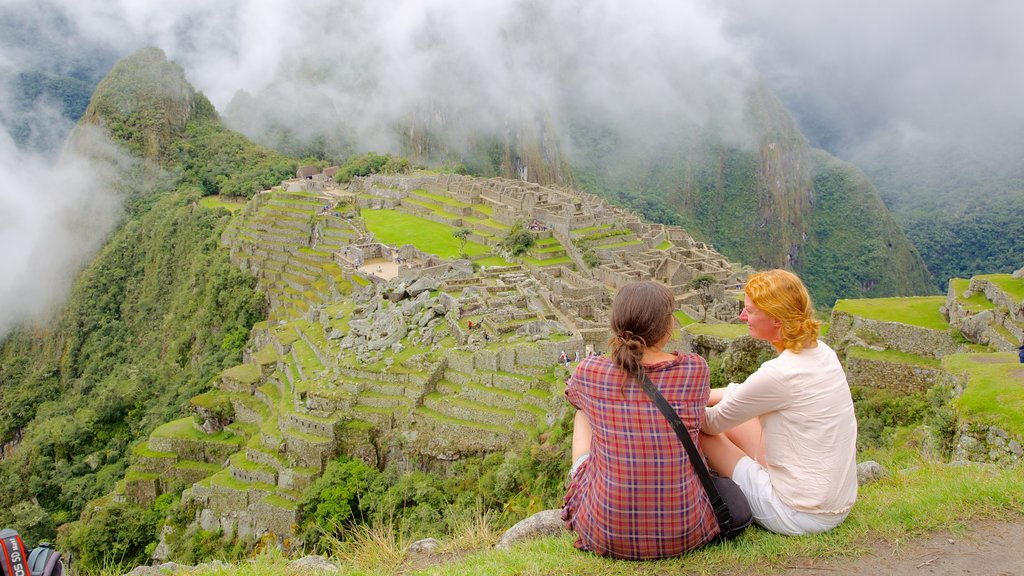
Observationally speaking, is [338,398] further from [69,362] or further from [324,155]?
[324,155]

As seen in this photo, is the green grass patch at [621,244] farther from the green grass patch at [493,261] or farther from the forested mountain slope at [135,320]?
the forested mountain slope at [135,320]

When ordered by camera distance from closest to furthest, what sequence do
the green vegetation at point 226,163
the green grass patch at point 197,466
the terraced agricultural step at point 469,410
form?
the terraced agricultural step at point 469,410, the green grass patch at point 197,466, the green vegetation at point 226,163

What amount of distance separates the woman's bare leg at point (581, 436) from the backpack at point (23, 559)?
10.5 feet

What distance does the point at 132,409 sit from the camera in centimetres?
2972

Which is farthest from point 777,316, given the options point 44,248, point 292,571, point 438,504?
point 44,248

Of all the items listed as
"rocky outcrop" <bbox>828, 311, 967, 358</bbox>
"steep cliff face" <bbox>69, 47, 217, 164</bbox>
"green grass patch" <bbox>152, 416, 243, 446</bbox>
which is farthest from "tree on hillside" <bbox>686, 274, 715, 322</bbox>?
"steep cliff face" <bbox>69, 47, 217, 164</bbox>

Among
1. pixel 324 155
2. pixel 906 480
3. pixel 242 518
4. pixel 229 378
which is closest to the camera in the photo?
pixel 906 480

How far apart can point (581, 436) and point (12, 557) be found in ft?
11.3

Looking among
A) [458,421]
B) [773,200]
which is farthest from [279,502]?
[773,200]

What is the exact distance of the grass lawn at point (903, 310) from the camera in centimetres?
1429

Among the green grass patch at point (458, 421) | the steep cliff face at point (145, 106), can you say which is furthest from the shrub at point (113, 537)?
the steep cliff face at point (145, 106)

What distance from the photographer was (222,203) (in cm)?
5609

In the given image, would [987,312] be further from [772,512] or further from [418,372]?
[772,512]

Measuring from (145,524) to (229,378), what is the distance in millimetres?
4379
